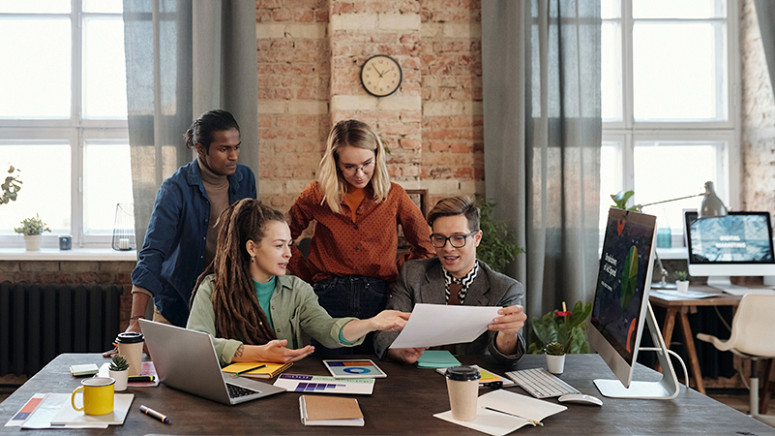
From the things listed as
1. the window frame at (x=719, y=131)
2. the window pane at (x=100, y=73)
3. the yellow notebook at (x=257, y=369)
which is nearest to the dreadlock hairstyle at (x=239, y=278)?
the yellow notebook at (x=257, y=369)

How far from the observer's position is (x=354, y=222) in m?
2.44

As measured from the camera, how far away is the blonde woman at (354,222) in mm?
2354

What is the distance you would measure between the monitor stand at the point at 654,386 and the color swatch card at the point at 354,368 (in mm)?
578

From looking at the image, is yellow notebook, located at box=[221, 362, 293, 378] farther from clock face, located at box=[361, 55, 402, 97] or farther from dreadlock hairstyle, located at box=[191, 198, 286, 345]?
clock face, located at box=[361, 55, 402, 97]

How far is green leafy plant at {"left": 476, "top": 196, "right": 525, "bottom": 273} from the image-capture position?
353 cm

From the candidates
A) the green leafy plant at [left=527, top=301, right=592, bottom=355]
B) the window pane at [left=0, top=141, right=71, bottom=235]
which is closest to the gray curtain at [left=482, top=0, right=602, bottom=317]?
the green leafy plant at [left=527, top=301, right=592, bottom=355]

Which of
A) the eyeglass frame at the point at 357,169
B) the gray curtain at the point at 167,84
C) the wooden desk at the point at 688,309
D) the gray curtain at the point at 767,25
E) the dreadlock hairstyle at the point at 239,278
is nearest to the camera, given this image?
the dreadlock hairstyle at the point at 239,278

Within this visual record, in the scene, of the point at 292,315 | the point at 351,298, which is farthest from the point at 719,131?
the point at 292,315

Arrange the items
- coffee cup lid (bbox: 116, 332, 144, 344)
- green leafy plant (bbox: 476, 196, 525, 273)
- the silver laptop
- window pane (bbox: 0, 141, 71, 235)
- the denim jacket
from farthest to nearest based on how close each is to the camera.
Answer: window pane (bbox: 0, 141, 71, 235) → green leafy plant (bbox: 476, 196, 525, 273) → the denim jacket → coffee cup lid (bbox: 116, 332, 144, 344) → the silver laptop

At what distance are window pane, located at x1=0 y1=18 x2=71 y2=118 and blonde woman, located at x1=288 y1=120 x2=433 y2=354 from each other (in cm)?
252

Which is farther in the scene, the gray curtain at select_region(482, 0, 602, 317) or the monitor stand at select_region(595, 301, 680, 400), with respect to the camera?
the gray curtain at select_region(482, 0, 602, 317)

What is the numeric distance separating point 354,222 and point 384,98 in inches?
57.4

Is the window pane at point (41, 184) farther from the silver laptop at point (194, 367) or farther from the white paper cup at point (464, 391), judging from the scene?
the white paper cup at point (464, 391)

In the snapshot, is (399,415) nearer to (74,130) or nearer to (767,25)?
(74,130)
